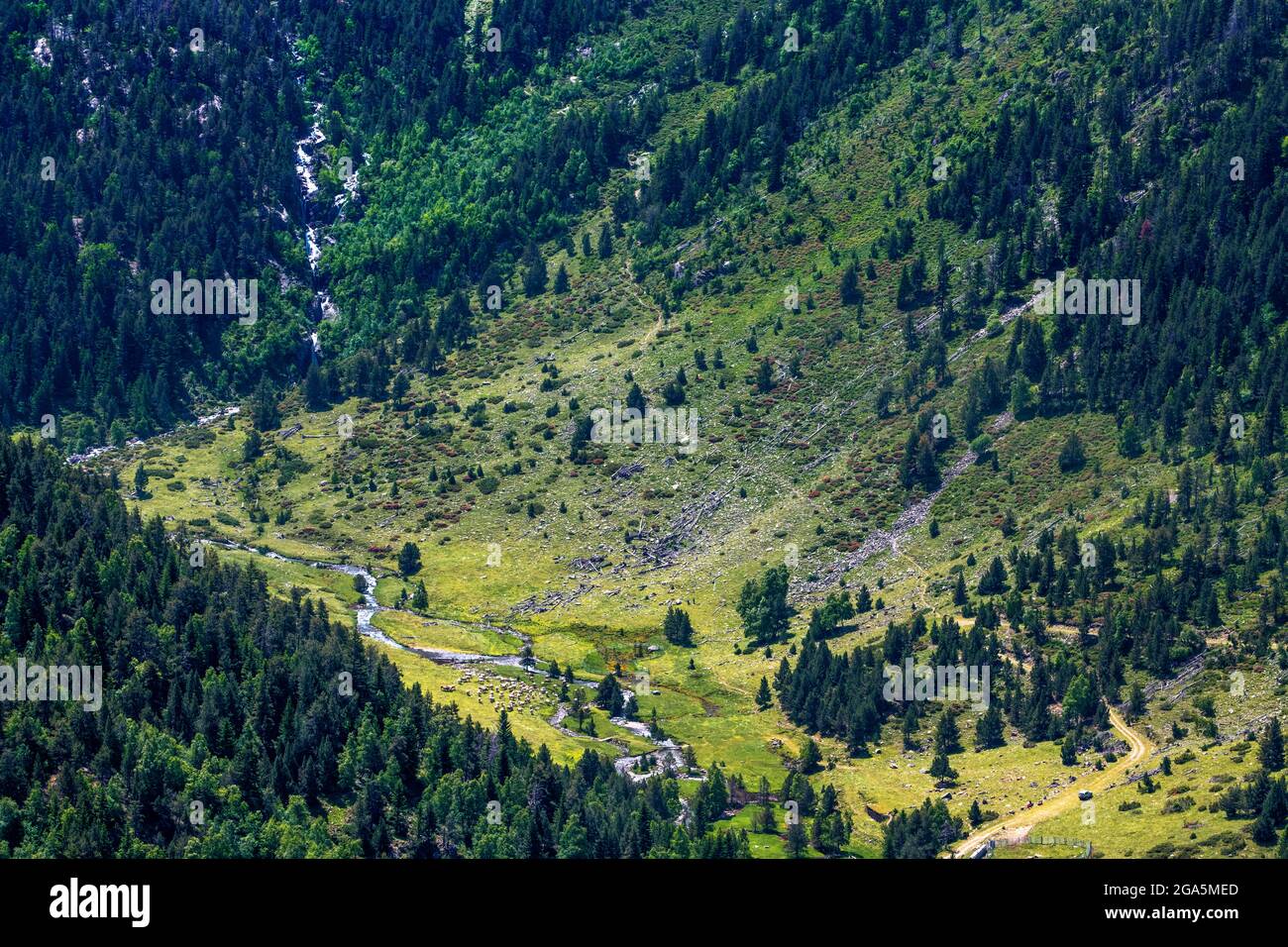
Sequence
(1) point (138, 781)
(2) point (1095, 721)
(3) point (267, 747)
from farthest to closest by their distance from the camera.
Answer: (2) point (1095, 721) < (3) point (267, 747) < (1) point (138, 781)

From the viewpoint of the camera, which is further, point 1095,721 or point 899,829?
point 1095,721

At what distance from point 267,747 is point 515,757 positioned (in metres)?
24.0

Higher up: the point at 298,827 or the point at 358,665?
the point at 358,665

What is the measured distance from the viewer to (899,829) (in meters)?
167
